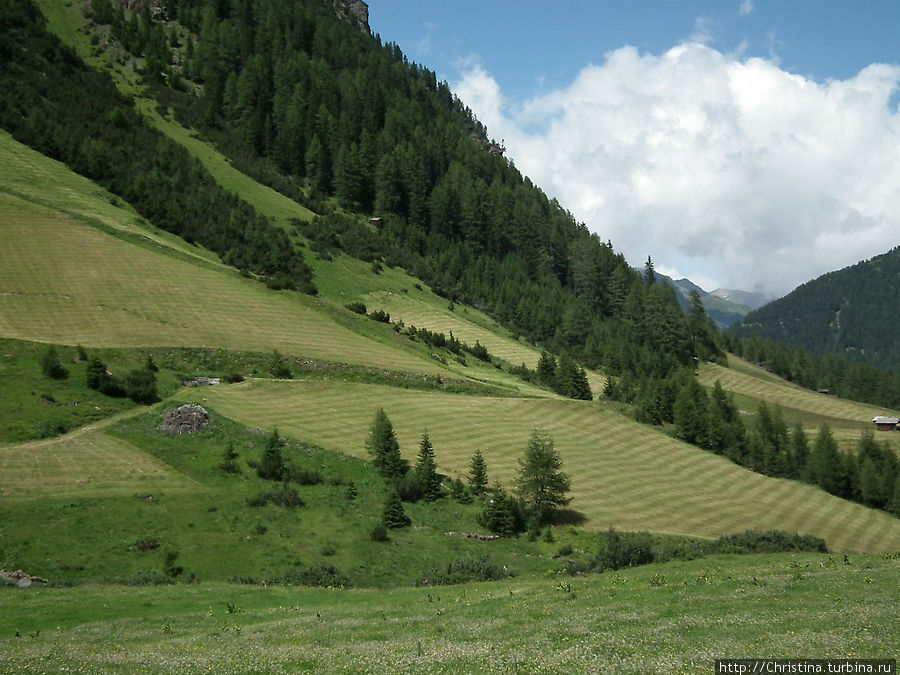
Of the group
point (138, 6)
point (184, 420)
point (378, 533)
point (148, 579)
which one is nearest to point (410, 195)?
point (138, 6)

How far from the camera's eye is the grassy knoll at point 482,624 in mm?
15930

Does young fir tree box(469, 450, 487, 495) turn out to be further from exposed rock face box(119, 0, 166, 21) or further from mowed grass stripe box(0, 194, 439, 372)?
exposed rock face box(119, 0, 166, 21)

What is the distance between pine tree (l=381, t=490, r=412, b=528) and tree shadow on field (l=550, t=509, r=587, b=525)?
42.3 ft

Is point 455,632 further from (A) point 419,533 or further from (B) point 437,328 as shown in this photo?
(B) point 437,328

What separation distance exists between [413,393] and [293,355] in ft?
52.2

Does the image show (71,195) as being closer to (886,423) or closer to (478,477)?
(478,477)

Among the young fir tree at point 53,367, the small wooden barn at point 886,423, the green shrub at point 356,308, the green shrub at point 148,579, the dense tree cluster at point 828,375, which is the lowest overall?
the green shrub at point 148,579

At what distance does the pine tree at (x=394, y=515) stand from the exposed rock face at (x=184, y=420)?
19.7m

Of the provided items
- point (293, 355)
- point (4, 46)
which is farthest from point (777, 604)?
point (4, 46)

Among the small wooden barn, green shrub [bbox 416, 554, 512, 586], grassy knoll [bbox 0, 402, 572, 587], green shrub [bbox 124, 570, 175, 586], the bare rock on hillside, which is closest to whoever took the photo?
the bare rock on hillside

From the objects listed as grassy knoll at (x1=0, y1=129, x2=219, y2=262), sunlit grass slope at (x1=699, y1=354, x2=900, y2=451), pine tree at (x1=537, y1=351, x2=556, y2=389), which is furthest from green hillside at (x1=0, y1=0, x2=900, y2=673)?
pine tree at (x1=537, y1=351, x2=556, y2=389)

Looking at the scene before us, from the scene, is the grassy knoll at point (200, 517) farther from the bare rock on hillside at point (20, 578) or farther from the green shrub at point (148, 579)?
the bare rock on hillside at point (20, 578)

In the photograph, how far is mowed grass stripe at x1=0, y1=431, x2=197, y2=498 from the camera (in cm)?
3975

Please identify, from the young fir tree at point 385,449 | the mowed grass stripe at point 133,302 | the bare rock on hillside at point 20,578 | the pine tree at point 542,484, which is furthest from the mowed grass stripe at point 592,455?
the bare rock on hillside at point 20,578
